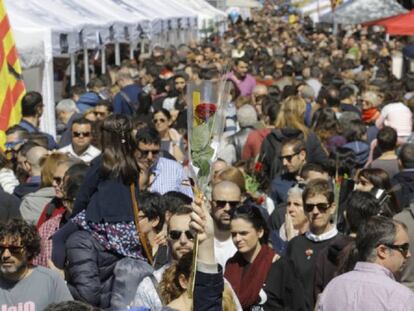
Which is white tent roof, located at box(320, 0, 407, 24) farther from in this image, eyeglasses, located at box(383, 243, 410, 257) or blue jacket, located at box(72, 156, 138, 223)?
eyeglasses, located at box(383, 243, 410, 257)

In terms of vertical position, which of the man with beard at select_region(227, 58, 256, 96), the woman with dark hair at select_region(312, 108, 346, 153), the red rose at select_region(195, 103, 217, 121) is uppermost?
the red rose at select_region(195, 103, 217, 121)

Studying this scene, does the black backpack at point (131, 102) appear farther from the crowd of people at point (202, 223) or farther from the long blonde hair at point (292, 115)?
the long blonde hair at point (292, 115)

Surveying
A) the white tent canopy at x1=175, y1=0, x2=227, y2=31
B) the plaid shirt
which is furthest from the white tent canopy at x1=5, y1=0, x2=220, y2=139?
the white tent canopy at x1=175, y1=0, x2=227, y2=31

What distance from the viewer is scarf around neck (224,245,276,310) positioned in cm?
639

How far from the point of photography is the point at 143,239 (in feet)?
19.7

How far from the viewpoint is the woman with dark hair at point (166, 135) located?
428 inches

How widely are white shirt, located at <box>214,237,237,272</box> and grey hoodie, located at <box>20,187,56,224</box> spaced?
1.29m

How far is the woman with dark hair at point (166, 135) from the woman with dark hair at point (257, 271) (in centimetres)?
410

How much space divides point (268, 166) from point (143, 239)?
15.5 ft

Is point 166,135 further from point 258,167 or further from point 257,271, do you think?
point 257,271

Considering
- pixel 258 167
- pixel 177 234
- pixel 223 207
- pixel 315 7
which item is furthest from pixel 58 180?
pixel 315 7

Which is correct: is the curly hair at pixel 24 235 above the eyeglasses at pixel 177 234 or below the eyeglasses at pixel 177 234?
above

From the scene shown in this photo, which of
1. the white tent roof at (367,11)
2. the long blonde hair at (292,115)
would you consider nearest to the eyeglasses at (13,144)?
the long blonde hair at (292,115)

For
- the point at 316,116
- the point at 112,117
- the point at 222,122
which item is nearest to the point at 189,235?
the point at 112,117
